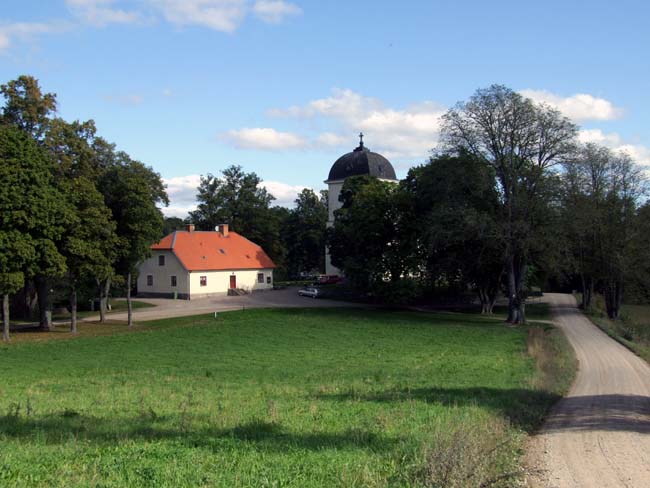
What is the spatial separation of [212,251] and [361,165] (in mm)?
25894

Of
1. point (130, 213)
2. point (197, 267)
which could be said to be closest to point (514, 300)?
point (130, 213)

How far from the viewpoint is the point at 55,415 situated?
11680mm

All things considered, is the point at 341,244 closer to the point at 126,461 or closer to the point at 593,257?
the point at 593,257

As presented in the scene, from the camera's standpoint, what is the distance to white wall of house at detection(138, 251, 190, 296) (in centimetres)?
6256

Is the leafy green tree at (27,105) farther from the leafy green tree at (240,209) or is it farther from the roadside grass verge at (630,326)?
Answer: the leafy green tree at (240,209)

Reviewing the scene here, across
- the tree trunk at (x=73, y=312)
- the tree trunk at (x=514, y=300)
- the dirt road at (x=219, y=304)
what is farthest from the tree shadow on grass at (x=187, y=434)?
the tree trunk at (x=514, y=300)

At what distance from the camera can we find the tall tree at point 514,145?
41562 millimetres

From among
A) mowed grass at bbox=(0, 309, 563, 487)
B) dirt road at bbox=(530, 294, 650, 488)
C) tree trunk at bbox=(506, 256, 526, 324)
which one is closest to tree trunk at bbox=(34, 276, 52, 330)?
mowed grass at bbox=(0, 309, 563, 487)

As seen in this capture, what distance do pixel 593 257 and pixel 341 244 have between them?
75.9 ft

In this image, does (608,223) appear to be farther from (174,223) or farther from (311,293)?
(174,223)

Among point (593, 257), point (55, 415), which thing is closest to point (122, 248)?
point (55, 415)

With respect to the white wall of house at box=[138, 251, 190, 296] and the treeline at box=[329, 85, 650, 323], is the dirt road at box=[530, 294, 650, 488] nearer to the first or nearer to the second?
the treeline at box=[329, 85, 650, 323]

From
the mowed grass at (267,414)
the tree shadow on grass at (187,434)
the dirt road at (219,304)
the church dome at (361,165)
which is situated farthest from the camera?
the church dome at (361,165)

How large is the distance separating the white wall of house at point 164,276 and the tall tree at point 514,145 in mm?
32454
